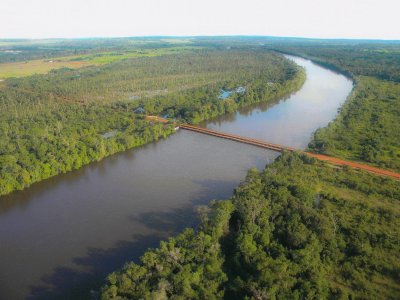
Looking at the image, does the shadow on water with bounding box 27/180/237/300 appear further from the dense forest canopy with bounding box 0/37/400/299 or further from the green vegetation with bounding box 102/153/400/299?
the green vegetation with bounding box 102/153/400/299

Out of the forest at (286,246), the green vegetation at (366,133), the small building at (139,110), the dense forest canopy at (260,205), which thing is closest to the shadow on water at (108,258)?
the forest at (286,246)

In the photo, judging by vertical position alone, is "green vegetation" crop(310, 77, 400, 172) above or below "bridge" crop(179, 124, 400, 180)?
above

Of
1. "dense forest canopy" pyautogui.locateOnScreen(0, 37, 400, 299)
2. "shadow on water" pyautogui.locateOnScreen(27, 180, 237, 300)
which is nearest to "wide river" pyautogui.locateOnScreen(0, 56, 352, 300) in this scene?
"shadow on water" pyautogui.locateOnScreen(27, 180, 237, 300)

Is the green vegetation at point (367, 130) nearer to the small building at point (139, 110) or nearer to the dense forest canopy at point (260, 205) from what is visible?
the dense forest canopy at point (260, 205)

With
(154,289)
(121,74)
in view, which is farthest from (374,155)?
(121,74)

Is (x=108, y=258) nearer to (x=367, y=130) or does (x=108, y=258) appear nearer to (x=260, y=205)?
(x=260, y=205)

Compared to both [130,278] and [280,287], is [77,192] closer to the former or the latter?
[130,278]
